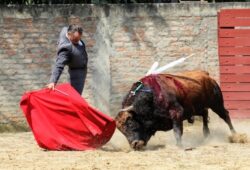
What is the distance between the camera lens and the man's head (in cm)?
834

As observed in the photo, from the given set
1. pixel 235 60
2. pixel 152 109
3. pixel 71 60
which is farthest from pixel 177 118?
pixel 235 60

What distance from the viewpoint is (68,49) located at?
27.7ft

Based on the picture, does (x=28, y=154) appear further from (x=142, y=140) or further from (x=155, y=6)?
(x=155, y=6)

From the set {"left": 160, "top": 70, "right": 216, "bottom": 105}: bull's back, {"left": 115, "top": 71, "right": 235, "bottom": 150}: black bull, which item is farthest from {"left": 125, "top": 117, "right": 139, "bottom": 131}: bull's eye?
{"left": 160, "top": 70, "right": 216, "bottom": 105}: bull's back

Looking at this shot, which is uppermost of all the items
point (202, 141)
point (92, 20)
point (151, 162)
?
point (92, 20)

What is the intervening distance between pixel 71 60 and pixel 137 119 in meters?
1.16

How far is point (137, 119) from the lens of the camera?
333 inches

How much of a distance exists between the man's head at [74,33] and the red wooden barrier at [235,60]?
3969 mm

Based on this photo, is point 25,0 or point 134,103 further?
point 25,0

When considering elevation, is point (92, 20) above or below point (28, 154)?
above

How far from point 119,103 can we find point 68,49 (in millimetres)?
3125

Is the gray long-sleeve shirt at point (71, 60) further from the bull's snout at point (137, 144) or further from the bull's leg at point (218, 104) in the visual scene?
the bull's leg at point (218, 104)

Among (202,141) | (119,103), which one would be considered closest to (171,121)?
(202,141)

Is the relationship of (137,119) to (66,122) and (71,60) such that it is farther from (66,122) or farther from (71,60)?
(71,60)
